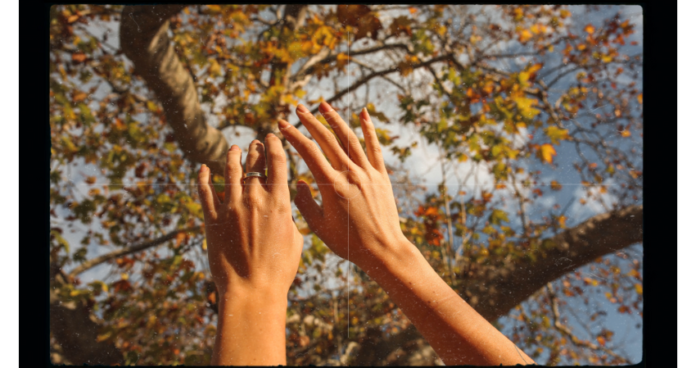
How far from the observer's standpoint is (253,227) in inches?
56.0

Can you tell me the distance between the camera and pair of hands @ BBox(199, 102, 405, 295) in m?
1.42

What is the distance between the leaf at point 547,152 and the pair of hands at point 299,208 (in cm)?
75

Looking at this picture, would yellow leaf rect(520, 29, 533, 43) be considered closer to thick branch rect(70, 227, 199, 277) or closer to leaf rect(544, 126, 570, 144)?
leaf rect(544, 126, 570, 144)

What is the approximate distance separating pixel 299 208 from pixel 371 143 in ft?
1.44

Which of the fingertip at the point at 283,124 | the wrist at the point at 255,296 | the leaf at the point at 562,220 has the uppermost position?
the fingertip at the point at 283,124

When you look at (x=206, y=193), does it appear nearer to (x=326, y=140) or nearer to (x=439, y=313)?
(x=326, y=140)

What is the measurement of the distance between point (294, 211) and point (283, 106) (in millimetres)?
491

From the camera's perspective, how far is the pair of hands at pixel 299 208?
1.42 metres

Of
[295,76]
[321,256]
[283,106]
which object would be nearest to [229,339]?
[321,256]

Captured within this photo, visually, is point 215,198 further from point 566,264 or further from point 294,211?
point 566,264

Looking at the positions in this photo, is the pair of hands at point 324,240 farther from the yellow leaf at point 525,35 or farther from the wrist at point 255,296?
the yellow leaf at point 525,35

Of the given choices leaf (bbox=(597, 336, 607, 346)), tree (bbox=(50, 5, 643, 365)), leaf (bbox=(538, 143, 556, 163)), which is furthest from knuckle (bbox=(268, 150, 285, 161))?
leaf (bbox=(597, 336, 607, 346))

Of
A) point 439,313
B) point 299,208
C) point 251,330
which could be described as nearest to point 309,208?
point 299,208

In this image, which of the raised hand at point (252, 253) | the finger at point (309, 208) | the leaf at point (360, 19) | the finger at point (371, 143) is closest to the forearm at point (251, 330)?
the raised hand at point (252, 253)
